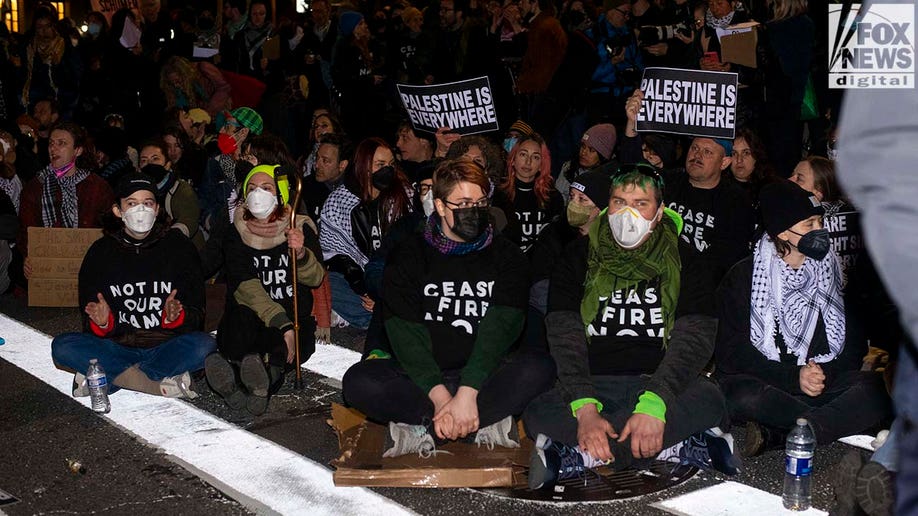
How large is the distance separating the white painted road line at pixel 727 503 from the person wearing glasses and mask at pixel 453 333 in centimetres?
89

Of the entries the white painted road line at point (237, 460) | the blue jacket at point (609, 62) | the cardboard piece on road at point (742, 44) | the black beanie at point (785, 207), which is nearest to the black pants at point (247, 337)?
the white painted road line at point (237, 460)

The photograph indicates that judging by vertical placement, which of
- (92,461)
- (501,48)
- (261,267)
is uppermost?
(501,48)

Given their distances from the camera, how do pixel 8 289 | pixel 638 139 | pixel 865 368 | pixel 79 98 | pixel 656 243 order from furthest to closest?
1. pixel 79 98
2. pixel 8 289
3. pixel 638 139
4. pixel 865 368
5. pixel 656 243

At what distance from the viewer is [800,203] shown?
562 centimetres

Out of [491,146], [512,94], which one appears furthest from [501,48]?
[491,146]

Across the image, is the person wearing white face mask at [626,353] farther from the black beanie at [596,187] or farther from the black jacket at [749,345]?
the black beanie at [596,187]

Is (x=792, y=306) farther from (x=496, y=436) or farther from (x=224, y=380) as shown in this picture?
(x=224, y=380)

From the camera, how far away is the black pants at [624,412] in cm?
520

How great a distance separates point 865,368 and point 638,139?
2025 mm

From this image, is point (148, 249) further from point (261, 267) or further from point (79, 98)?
point (79, 98)

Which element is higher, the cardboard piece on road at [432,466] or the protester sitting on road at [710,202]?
the protester sitting on road at [710,202]

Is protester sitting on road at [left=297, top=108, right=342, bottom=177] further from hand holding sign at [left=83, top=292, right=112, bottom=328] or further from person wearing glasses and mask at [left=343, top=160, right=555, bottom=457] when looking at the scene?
person wearing glasses and mask at [left=343, top=160, right=555, bottom=457]

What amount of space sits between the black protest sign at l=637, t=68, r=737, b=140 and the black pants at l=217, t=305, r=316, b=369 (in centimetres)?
287

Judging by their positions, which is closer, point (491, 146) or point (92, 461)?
point (92, 461)
